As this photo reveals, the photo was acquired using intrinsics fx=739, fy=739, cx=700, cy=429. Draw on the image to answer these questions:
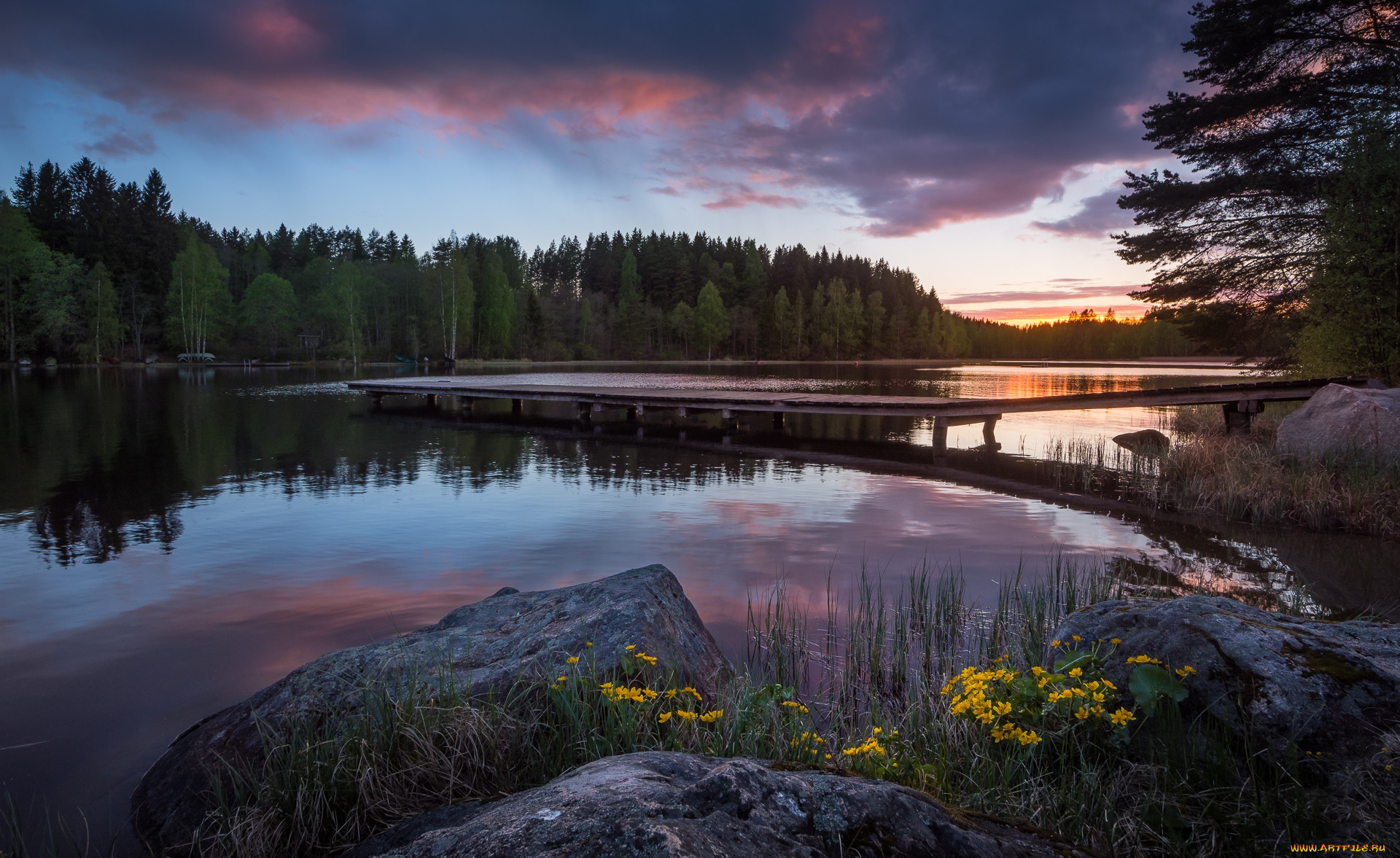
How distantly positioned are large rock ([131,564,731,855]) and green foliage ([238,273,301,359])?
262 feet

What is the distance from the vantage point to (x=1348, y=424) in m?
11.6

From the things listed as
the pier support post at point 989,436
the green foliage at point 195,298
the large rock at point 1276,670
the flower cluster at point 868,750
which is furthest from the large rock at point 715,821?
the green foliage at point 195,298

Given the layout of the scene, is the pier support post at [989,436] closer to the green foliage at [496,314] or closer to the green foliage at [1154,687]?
the green foliage at [1154,687]

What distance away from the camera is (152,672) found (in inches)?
236

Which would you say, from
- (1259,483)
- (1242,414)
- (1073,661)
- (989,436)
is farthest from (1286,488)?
(989,436)

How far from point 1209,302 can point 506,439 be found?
790 inches

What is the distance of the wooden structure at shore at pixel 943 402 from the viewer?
53.4 ft

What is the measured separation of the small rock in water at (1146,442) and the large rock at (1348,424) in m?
2.96

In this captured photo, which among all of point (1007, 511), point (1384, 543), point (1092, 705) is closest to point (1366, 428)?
point (1384, 543)

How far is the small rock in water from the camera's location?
1611 centimetres

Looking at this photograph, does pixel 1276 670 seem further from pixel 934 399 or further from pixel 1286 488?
pixel 934 399

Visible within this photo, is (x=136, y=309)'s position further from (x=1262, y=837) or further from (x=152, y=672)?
(x=1262, y=837)

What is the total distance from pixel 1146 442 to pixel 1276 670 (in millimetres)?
16910

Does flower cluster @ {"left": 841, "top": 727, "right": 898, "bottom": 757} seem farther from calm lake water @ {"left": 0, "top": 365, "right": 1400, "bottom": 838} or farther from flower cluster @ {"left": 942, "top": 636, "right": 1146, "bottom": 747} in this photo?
calm lake water @ {"left": 0, "top": 365, "right": 1400, "bottom": 838}
